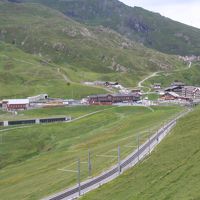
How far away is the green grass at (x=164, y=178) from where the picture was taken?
58.2m

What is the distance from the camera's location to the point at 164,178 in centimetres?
6612

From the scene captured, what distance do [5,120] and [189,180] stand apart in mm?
140380

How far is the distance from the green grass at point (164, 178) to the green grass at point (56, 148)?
11647 mm

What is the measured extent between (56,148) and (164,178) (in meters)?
85.9

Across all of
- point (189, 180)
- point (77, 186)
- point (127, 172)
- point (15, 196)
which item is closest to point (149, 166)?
point (127, 172)

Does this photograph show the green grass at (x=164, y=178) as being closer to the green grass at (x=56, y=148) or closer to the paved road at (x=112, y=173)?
the paved road at (x=112, y=173)

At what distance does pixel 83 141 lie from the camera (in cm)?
14662

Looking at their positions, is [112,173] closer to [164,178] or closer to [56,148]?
[164,178]

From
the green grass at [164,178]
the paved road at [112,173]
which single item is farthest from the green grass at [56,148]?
the green grass at [164,178]

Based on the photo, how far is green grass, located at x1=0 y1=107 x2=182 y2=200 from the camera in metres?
90.1

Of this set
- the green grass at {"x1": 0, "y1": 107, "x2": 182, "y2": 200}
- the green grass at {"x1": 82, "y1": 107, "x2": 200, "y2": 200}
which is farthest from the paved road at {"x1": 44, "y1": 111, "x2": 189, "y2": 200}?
the green grass at {"x1": 0, "y1": 107, "x2": 182, "y2": 200}

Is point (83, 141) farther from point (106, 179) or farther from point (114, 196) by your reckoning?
point (114, 196)

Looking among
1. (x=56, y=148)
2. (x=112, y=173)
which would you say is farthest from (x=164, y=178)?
(x=56, y=148)

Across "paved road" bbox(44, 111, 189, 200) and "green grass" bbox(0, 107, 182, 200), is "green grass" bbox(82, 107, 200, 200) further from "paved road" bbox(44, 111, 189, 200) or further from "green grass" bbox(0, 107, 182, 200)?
"green grass" bbox(0, 107, 182, 200)
